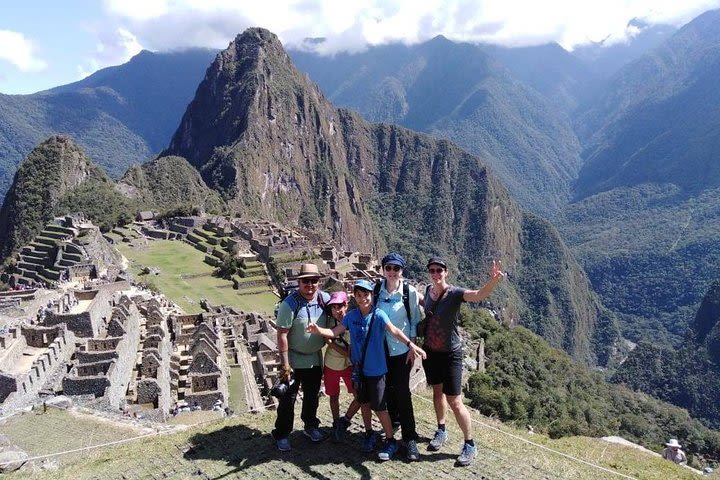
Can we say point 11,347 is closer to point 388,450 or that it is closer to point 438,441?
point 388,450

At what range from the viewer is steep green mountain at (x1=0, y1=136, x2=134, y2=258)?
76.2m

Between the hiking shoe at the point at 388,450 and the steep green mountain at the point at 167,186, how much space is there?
88.8 m

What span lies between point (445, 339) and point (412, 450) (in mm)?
1662

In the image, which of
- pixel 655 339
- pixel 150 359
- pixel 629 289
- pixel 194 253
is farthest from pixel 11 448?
pixel 629 289

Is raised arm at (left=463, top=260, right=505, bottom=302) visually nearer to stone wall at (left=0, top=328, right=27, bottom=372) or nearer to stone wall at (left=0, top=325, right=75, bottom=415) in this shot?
stone wall at (left=0, top=325, right=75, bottom=415)

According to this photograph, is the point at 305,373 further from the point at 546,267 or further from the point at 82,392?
the point at 546,267

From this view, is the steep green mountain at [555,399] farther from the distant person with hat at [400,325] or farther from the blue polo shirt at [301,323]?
the blue polo shirt at [301,323]

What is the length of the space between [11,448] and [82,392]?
5484 mm

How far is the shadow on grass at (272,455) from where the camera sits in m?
8.21

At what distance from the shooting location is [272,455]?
8648mm

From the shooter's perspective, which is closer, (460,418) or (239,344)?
(460,418)

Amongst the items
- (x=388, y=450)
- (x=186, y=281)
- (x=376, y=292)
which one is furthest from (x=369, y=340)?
(x=186, y=281)

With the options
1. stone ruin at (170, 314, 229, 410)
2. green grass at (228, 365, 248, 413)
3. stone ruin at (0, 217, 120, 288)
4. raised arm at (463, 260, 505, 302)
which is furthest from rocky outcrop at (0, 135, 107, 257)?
raised arm at (463, 260, 505, 302)

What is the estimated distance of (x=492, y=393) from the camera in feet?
92.1
